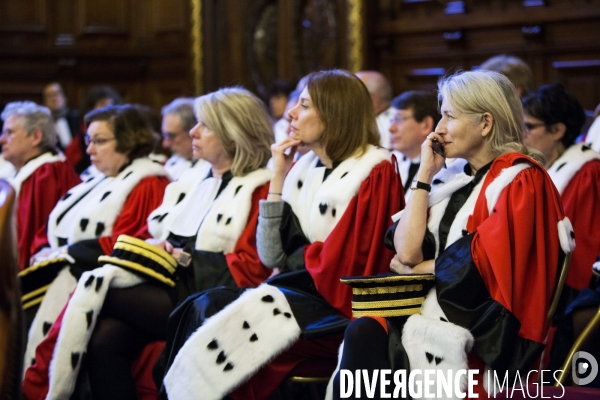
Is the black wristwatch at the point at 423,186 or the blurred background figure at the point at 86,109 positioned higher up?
the black wristwatch at the point at 423,186

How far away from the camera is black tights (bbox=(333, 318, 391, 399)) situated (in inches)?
93.6

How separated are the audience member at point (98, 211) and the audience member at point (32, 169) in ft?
0.43

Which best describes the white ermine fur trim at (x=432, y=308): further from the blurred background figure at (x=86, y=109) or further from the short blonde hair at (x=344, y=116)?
the blurred background figure at (x=86, y=109)

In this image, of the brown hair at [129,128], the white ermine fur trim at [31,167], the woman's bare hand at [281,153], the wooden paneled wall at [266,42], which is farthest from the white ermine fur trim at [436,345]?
the wooden paneled wall at [266,42]

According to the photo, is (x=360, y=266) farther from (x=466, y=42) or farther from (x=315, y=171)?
(x=466, y=42)

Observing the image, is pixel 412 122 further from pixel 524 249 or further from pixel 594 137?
pixel 524 249

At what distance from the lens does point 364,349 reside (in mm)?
2387

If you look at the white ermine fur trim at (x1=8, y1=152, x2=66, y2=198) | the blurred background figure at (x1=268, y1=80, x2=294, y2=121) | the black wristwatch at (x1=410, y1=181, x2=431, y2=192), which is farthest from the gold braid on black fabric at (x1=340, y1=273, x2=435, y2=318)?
the blurred background figure at (x1=268, y1=80, x2=294, y2=121)

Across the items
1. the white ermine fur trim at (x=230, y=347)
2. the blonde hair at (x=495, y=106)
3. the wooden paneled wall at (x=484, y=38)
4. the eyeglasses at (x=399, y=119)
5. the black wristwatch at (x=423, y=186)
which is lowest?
the white ermine fur trim at (x=230, y=347)

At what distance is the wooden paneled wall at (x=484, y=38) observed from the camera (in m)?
5.66

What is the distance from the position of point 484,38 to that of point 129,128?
3135 mm

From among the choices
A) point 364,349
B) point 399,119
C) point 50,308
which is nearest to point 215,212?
point 50,308

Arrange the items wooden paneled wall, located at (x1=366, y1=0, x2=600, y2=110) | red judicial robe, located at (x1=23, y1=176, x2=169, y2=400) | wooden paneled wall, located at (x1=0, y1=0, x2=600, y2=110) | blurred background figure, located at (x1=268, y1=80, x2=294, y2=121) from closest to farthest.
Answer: red judicial robe, located at (x1=23, y1=176, x2=169, y2=400) < wooden paneled wall, located at (x1=366, y1=0, x2=600, y2=110) < wooden paneled wall, located at (x1=0, y1=0, x2=600, y2=110) < blurred background figure, located at (x1=268, y1=80, x2=294, y2=121)

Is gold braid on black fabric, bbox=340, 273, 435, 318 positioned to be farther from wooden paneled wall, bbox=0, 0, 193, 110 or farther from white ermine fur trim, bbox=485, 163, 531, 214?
wooden paneled wall, bbox=0, 0, 193, 110
